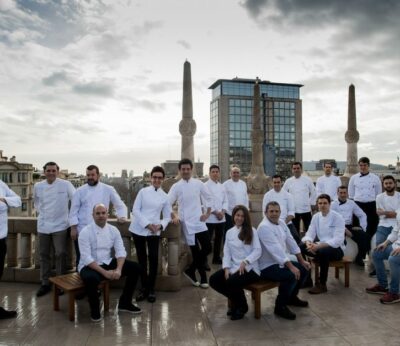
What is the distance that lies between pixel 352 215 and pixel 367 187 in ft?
2.49

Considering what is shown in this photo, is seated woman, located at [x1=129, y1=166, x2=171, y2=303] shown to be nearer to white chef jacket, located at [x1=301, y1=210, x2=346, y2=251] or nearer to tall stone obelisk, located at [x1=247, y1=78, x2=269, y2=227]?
white chef jacket, located at [x1=301, y1=210, x2=346, y2=251]

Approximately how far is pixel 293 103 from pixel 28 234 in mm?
78735

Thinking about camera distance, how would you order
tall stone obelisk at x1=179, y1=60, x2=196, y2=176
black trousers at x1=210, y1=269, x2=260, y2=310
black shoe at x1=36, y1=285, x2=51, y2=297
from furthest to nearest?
tall stone obelisk at x1=179, y1=60, x2=196, y2=176 → black shoe at x1=36, y1=285, x2=51, y2=297 → black trousers at x1=210, y1=269, x2=260, y2=310

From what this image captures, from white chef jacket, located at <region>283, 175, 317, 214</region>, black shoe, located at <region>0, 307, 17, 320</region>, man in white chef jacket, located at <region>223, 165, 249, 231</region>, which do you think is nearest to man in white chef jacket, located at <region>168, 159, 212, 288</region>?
man in white chef jacket, located at <region>223, 165, 249, 231</region>

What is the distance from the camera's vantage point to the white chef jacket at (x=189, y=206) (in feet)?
20.0

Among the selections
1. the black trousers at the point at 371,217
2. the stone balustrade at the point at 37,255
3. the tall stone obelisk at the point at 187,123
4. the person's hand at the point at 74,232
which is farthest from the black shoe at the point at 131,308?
the tall stone obelisk at the point at 187,123

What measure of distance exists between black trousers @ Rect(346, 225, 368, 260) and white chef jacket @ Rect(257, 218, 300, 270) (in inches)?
107

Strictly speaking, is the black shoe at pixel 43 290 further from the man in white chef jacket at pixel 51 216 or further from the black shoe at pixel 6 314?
the black shoe at pixel 6 314

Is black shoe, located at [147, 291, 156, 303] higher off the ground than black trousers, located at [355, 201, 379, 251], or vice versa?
black trousers, located at [355, 201, 379, 251]

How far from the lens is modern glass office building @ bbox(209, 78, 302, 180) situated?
73.7 metres

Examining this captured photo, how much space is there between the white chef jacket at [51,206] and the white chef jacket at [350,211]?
5004mm

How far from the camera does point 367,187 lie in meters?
7.60

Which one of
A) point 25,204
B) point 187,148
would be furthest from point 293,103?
point 187,148

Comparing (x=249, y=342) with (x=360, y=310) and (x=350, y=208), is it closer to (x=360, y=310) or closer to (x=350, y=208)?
(x=360, y=310)
